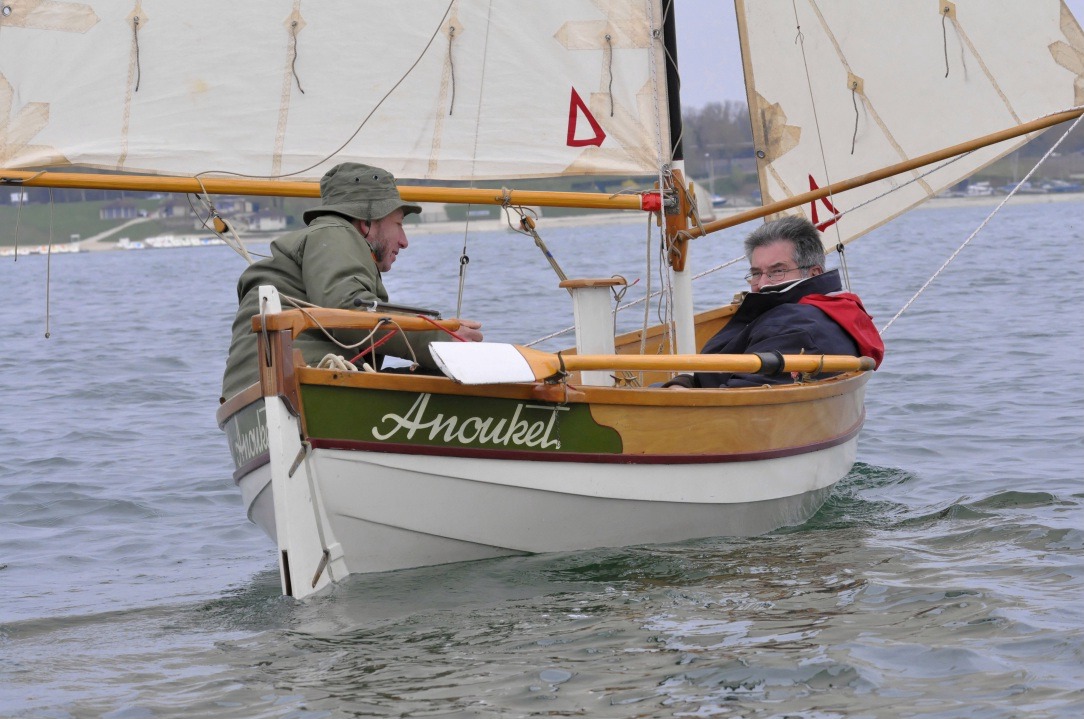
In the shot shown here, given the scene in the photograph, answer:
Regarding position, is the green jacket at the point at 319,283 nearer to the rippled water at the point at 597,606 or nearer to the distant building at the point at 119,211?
the rippled water at the point at 597,606

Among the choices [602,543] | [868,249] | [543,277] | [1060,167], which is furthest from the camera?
[1060,167]

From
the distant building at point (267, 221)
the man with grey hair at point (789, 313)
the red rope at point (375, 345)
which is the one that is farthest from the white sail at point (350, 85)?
the distant building at point (267, 221)

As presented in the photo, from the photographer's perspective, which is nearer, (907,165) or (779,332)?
(779,332)

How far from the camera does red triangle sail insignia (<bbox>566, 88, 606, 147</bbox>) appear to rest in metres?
7.73

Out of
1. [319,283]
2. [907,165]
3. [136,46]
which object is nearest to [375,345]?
[319,283]

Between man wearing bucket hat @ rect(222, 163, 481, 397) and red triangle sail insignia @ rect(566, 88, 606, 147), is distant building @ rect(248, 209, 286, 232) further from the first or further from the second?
man wearing bucket hat @ rect(222, 163, 481, 397)

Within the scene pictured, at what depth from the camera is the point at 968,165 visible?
9.21m

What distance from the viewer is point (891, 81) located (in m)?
8.78

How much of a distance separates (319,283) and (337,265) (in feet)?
0.34

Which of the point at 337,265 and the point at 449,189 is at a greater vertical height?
the point at 449,189

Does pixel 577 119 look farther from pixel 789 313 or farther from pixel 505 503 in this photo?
pixel 505 503

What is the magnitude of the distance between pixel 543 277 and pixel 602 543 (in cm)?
3102

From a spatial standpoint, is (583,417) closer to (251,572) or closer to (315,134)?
(251,572)

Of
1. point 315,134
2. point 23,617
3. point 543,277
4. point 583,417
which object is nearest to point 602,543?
point 583,417
